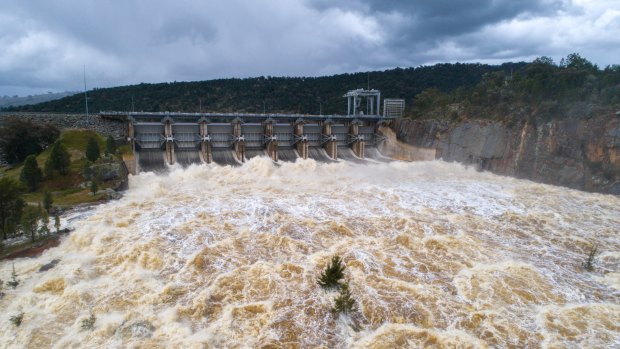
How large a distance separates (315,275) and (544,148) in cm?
2888

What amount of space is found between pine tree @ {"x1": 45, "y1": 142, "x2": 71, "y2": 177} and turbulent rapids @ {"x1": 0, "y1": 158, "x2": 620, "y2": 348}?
722cm

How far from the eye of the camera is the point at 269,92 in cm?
8681

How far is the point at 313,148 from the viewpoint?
41.7 m

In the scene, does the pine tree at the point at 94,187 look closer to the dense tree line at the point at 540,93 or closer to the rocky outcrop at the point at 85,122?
the rocky outcrop at the point at 85,122

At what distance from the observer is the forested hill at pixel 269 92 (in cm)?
7488

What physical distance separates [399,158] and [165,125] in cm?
2706

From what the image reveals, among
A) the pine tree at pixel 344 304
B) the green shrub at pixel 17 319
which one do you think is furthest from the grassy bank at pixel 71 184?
the pine tree at pixel 344 304

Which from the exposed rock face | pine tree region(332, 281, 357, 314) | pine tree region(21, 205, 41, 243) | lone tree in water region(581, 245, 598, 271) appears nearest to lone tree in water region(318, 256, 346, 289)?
pine tree region(332, 281, 357, 314)

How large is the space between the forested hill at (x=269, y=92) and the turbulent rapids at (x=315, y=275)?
53660 mm

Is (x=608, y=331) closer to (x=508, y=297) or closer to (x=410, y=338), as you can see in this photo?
(x=508, y=297)

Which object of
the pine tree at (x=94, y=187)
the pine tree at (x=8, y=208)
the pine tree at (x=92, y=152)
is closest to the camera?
the pine tree at (x=8, y=208)

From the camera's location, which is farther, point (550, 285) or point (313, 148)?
point (313, 148)

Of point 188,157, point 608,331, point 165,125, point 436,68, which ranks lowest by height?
point 608,331

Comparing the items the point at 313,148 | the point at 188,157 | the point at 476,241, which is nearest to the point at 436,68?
the point at 313,148
